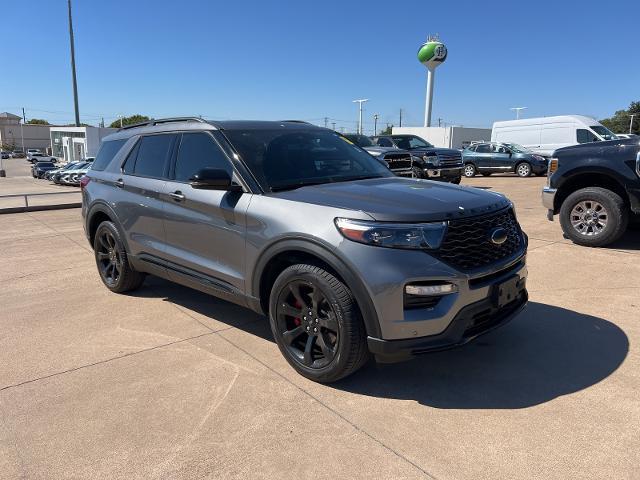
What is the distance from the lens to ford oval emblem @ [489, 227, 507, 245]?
3.18 metres

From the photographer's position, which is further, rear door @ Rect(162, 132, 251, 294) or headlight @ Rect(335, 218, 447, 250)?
rear door @ Rect(162, 132, 251, 294)

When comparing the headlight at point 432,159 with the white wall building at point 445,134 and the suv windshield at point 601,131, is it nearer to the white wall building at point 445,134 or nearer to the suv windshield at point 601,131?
the suv windshield at point 601,131

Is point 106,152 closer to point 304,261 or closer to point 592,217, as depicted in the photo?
point 304,261

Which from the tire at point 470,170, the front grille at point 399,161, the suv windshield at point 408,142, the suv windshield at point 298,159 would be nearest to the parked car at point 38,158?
the tire at point 470,170

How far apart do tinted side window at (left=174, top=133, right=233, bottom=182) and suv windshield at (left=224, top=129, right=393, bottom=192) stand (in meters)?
0.15

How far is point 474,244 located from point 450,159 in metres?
12.6

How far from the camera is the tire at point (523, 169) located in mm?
21609

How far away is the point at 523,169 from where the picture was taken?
856 inches

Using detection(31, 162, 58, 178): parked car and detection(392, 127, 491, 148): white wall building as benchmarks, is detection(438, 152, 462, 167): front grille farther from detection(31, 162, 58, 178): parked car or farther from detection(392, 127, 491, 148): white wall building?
detection(31, 162, 58, 178): parked car

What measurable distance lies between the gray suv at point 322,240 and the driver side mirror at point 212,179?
0.03 feet

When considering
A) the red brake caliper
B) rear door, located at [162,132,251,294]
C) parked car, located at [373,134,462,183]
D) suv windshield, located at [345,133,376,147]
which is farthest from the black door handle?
suv windshield, located at [345,133,376,147]

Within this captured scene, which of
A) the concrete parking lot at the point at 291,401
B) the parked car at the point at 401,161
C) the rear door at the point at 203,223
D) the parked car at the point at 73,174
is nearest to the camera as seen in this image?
the concrete parking lot at the point at 291,401

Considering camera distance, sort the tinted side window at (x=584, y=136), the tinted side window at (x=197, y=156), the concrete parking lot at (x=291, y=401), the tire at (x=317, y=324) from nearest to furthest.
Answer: the concrete parking lot at (x=291, y=401), the tire at (x=317, y=324), the tinted side window at (x=197, y=156), the tinted side window at (x=584, y=136)

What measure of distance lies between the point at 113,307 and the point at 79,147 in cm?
6404
